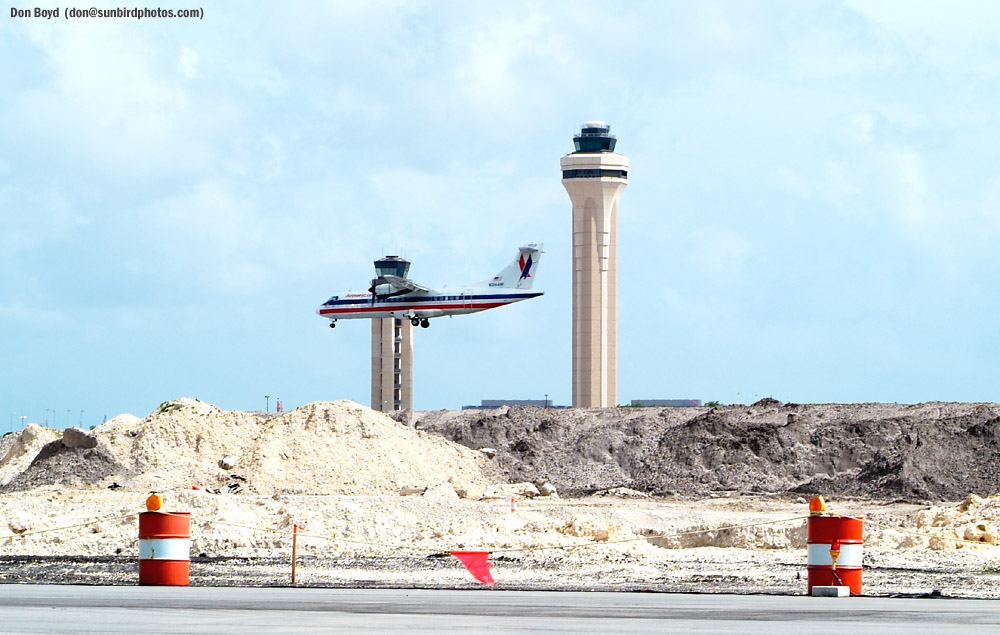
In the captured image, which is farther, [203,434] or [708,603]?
[203,434]

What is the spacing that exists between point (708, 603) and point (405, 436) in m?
43.0

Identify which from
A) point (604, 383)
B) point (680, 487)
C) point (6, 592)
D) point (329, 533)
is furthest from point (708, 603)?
point (604, 383)

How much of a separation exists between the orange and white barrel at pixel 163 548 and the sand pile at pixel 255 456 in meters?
30.7

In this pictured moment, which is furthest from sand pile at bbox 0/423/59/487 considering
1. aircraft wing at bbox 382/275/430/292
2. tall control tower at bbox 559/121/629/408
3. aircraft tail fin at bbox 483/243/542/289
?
tall control tower at bbox 559/121/629/408

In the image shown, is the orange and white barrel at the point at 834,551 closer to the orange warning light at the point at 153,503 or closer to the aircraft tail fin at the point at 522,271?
the orange warning light at the point at 153,503

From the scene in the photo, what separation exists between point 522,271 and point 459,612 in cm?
8713

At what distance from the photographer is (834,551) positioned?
17391mm

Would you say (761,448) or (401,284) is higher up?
(401,284)

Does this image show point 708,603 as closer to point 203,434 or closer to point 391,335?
point 203,434

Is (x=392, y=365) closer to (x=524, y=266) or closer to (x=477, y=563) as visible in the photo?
(x=524, y=266)

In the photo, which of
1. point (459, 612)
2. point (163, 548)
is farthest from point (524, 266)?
point (459, 612)

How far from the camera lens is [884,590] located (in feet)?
62.8

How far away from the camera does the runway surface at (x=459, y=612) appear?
12438mm

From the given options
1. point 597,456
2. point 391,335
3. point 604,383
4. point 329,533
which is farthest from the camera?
point 391,335
